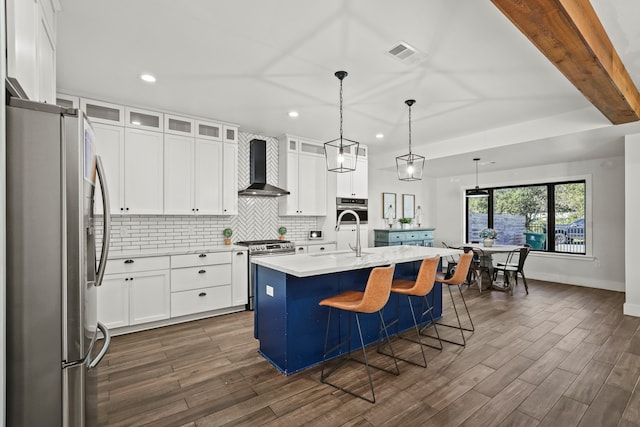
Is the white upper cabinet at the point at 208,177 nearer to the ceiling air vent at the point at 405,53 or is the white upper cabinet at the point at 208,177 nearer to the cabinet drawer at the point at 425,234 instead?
the ceiling air vent at the point at 405,53

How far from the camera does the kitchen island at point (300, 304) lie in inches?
104

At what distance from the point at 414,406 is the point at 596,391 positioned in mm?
1430

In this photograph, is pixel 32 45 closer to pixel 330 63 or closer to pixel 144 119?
pixel 330 63

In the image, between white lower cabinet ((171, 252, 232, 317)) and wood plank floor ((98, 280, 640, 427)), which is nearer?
wood plank floor ((98, 280, 640, 427))

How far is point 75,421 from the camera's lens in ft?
4.22

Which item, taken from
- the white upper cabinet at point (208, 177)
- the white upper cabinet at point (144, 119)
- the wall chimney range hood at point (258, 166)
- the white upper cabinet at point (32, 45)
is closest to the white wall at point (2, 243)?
the white upper cabinet at point (32, 45)

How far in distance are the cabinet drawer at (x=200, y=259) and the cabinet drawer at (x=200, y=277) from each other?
0.17 ft

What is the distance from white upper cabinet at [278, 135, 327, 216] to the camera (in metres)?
5.21

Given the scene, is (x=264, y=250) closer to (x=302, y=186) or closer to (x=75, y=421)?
(x=302, y=186)

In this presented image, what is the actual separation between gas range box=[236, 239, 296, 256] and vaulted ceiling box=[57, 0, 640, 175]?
5.75ft

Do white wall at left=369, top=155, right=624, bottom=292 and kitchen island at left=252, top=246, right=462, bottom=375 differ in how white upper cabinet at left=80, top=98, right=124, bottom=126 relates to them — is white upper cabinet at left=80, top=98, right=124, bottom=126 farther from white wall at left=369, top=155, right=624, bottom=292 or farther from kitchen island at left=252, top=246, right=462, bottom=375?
white wall at left=369, top=155, right=624, bottom=292

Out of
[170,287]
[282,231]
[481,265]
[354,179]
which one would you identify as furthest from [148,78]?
[481,265]

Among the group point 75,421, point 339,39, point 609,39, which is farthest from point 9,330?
point 609,39

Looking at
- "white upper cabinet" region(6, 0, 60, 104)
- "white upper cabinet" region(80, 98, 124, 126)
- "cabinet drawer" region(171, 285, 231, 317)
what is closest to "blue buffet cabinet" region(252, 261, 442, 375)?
"cabinet drawer" region(171, 285, 231, 317)
